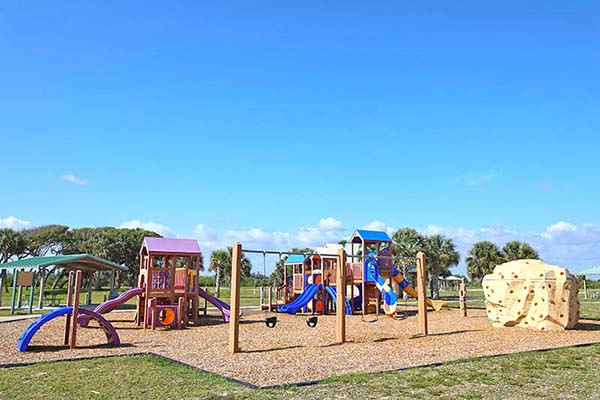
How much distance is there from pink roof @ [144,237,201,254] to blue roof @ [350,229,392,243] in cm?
1026

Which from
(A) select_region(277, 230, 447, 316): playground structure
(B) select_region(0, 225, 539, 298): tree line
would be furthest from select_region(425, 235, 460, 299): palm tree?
(A) select_region(277, 230, 447, 316): playground structure

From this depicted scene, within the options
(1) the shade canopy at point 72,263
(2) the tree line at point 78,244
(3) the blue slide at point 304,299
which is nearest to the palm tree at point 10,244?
(2) the tree line at point 78,244

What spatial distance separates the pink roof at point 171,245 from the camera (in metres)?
17.4

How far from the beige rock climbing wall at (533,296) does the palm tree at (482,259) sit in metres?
30.0

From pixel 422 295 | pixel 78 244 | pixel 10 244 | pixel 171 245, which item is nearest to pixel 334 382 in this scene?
pixel 422 295

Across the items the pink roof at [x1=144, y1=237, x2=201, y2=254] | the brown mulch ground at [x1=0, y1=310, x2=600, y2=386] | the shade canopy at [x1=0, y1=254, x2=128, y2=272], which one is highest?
the pink roof at [x1=144, y1=237, x2=201, y2=254]

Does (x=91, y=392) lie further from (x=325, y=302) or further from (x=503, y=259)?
(x=503, y=259)

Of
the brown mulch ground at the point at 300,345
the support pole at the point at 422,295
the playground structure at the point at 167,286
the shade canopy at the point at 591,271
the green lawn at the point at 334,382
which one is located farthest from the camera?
the shade canopy at the point at 591,271

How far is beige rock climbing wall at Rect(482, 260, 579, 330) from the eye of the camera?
1520cm

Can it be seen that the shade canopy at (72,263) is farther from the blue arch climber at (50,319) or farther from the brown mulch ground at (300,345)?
the blue arch climber at (50,319)

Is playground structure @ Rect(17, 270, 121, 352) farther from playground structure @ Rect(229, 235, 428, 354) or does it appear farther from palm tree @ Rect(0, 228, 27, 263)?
palm tree @ Rect(0, 228, 27, 263)

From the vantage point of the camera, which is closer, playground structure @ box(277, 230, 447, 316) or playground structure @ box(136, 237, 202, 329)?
playground structure @ box(136, 237, 202, 329)

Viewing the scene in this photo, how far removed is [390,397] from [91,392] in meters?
4.33

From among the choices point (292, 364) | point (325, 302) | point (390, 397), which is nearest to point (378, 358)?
point (292, 364)
